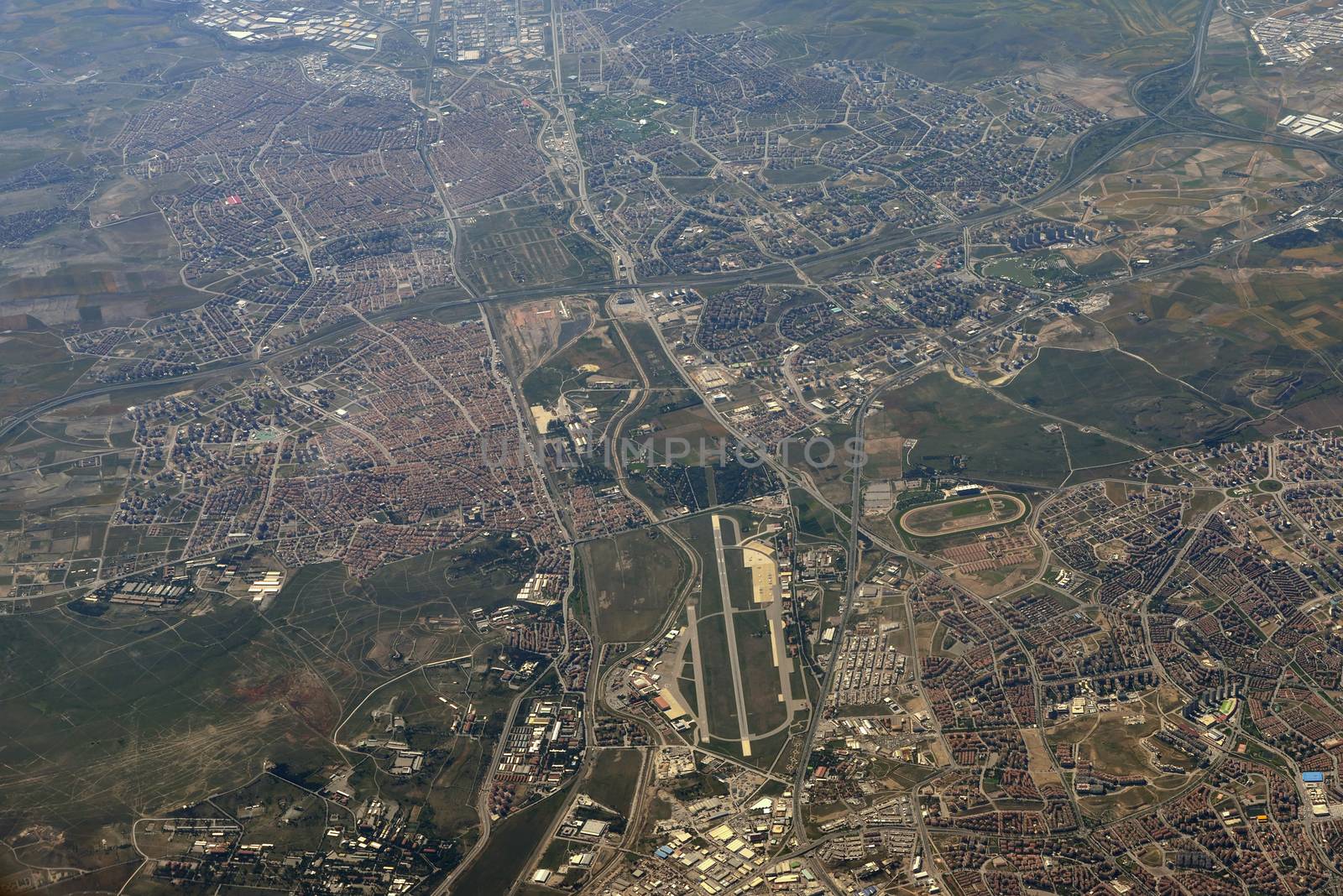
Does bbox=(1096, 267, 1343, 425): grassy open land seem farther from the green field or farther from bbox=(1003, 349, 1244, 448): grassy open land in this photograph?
the green field

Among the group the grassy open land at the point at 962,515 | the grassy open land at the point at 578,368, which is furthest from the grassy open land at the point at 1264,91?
the grassy open land at the point at 578,368

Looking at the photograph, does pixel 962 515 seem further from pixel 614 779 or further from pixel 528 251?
pixel 528 251

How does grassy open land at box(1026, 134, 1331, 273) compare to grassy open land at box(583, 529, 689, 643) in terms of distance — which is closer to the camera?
grassy open land at box(583, 529, 689, 643)

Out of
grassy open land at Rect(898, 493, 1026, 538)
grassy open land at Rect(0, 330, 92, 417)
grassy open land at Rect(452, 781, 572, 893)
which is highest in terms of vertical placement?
grassy open land at Rect(0, 330, 92, 417)

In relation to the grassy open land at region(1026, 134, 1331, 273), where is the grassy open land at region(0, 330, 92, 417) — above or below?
above

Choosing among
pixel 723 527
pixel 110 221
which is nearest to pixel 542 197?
pixel 110 221

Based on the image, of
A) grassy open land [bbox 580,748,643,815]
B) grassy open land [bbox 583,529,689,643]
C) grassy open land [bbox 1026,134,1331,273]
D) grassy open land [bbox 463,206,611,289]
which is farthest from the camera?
grassy open land [bbox 463,206,611,289]

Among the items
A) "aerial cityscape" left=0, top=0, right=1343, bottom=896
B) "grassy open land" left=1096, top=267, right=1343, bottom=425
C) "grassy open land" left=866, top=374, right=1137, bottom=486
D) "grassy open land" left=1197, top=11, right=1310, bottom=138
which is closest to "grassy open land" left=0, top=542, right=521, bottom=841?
"aerial cityscape" left=0, top=0, right=1343, bottom=896
